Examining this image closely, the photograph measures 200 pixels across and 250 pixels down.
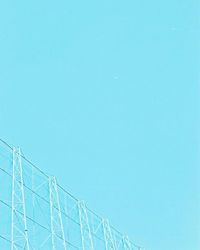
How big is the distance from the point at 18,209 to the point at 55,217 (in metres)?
0.93

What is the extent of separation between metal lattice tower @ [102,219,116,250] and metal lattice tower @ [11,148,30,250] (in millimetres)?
1750

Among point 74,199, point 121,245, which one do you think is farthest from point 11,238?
point 121,245

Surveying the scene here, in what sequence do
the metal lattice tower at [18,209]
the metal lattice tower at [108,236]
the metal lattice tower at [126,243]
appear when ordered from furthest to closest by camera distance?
1. the metal lattice tower at [126,243]
2. the metal lattice tower at [108,236]
3. the metal lattice tower at [18,209]

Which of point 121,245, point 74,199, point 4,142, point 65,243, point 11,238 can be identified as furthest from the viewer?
point 121,245

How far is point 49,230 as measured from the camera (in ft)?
24.6

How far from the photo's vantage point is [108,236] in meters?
8.52

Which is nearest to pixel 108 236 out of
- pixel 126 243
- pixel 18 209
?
pixel 126 243

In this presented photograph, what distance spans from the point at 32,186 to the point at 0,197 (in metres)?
0.89

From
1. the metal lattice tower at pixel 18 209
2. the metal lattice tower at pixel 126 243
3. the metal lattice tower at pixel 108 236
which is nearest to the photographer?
the metal lattice tower at pixel 18 209

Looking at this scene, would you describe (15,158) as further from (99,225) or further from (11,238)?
(99,225)

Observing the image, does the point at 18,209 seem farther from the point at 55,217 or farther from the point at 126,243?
the point at 126,243

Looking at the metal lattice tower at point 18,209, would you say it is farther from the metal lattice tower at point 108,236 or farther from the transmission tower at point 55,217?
the metal lattice tower at point 108,236

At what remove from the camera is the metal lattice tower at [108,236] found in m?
8.43

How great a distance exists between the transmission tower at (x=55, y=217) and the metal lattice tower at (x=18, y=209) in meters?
0.61
